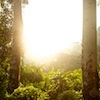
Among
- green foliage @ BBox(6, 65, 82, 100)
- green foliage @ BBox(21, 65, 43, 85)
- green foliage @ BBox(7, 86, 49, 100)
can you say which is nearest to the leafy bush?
green foliage @ BBox(6, 65, 82, 100)

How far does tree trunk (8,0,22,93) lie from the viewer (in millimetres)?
10102

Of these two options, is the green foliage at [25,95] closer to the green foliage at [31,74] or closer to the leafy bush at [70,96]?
the leafy bush at [70,96]

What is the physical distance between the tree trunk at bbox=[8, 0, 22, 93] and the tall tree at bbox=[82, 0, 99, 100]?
367 centimetres

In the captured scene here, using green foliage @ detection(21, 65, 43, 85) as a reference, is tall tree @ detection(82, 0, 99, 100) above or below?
above

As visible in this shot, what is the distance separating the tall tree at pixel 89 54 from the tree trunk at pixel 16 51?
3667mm

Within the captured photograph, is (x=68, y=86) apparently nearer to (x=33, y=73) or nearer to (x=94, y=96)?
(x=94, y=96)

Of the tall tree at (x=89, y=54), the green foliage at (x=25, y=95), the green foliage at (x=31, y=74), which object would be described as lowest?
the green foliage at (x=31, y=74)

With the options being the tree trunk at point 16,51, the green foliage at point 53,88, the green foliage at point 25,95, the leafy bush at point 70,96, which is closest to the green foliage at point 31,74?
the green foliage at point 53,88

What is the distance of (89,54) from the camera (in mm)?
7324

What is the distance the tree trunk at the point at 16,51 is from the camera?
1010 cm

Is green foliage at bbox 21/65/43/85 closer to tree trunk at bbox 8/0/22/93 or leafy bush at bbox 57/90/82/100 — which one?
tree trunk at bbox 8/0/22/93

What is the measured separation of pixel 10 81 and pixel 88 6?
444cm

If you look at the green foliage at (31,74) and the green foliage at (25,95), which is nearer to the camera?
the green foliage at (25,95)

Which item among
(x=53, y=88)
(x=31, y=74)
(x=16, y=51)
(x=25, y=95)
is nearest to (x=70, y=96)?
(x=25, y=95)
